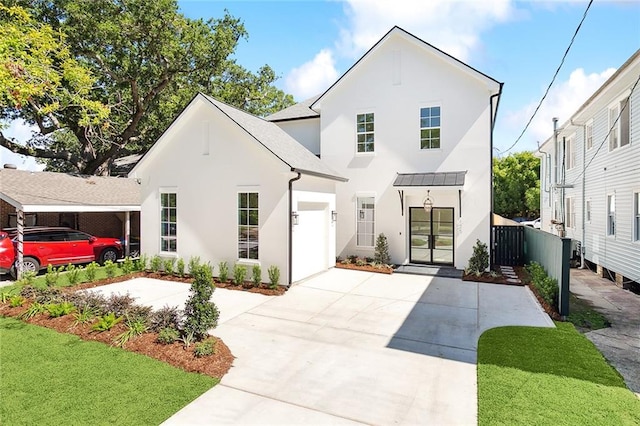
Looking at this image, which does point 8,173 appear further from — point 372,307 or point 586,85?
point 586,85

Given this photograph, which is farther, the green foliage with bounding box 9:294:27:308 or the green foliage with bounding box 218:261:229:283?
the green foliage with bounding box 218:261:229:283

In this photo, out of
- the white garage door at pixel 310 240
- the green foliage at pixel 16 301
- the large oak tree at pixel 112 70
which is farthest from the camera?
the large oak tree at pixel 112 70

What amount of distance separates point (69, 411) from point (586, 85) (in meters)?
17.9

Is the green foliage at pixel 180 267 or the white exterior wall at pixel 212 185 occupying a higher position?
the white exterior wall at pixel 212 185

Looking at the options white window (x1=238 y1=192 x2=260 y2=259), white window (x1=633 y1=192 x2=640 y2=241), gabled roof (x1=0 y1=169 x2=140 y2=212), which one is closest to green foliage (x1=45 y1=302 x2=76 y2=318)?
white window (x1=238 y1=192 x2=260 y2=259)

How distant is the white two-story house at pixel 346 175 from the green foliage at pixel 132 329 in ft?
15.3

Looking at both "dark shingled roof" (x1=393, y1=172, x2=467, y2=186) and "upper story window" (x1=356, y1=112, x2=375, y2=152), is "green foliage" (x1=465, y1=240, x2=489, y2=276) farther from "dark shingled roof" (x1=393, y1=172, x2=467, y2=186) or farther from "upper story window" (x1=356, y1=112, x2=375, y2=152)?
"upper story window" (x1=356, y1=112, x2=375, y2=152)

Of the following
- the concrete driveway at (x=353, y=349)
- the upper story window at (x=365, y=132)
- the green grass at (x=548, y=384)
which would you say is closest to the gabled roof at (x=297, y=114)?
the upper story window at (x=365, y=132)

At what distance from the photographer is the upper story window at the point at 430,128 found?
1364cm

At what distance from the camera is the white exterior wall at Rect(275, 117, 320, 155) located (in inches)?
670

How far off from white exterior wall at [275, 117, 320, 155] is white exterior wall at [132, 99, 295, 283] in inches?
239

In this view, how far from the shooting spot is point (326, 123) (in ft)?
50.6

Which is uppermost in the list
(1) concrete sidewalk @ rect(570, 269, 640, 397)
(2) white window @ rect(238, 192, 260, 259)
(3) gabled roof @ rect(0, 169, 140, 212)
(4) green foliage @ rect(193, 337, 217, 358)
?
(3) gabled roof @ rect(0, 169, 140, 212)

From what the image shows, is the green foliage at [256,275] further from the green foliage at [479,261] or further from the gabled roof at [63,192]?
the gabled roof at [63,192]
